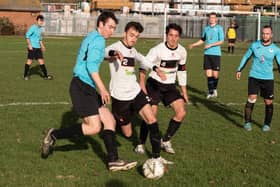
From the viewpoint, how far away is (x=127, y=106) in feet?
24.4

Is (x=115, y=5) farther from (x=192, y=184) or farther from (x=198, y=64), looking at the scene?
(x=192, y=184)

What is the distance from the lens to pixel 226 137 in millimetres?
8961

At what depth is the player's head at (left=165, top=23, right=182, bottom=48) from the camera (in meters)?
7.65

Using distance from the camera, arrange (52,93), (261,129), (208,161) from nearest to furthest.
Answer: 1. (208,161)
2. (261,129)
3. (52,93)

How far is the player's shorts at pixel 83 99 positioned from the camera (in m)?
6.76

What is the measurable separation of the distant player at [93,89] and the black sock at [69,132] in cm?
2

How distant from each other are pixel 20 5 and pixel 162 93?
5479 cm

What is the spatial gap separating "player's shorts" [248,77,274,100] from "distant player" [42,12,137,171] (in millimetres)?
3586

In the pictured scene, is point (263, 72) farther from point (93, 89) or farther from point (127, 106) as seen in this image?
point (93, 89)

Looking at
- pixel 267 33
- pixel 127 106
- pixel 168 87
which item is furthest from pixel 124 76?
pixel 267 33

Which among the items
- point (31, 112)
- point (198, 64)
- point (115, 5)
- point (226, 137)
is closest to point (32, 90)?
point (31, 112)

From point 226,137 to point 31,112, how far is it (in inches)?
165

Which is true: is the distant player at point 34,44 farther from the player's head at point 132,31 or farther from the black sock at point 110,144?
the black sock at point 110,144

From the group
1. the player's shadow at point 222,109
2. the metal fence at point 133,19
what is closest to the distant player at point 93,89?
the player's shadow at point 222,109
